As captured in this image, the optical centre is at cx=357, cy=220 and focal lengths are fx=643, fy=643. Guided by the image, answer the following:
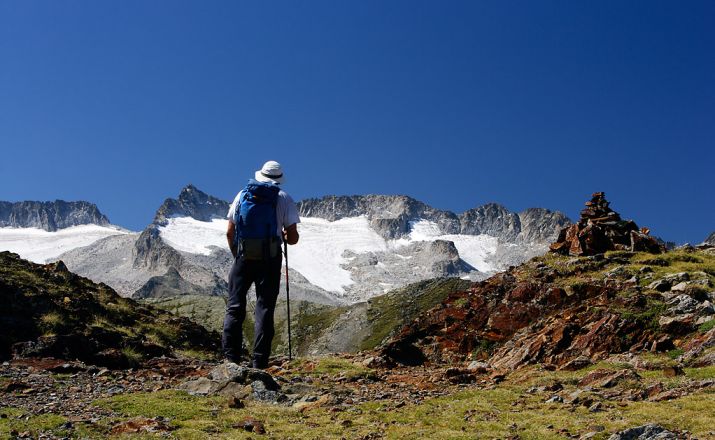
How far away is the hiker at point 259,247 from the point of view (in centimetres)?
1550

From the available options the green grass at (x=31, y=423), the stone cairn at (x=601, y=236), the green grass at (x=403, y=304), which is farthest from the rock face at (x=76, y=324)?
the green grass at (x=403, y=304)

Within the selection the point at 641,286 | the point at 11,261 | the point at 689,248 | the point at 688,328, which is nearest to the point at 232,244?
the point at 688,328

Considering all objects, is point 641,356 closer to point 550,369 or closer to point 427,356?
point 550,369

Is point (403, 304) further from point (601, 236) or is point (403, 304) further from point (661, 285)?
point (661, 285)

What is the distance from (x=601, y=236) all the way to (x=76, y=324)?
27.2m

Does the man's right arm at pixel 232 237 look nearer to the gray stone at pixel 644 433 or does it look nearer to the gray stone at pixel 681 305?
the gray stone at pixel 644 433

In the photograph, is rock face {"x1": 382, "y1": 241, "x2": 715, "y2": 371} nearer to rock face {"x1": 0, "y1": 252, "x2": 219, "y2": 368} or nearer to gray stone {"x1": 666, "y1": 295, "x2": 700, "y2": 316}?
gray stone {"x1": 666, "y1": 295, "x2": 700, "y2": 316}

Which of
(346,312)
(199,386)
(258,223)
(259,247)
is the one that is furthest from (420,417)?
(346,312)

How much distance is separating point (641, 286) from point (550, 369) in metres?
8.13

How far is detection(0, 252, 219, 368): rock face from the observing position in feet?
67.3

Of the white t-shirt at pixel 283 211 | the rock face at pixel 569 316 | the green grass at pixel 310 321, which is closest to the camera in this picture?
the white t-shirt at pixel 283 211

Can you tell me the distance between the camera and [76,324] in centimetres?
2505

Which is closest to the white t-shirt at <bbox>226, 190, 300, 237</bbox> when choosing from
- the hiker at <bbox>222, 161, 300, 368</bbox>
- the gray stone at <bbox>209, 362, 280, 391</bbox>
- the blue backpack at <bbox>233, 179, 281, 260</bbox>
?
the hiker at <bbox>222, 161, 300, 368</bbox>

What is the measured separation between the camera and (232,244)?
16125 mm
